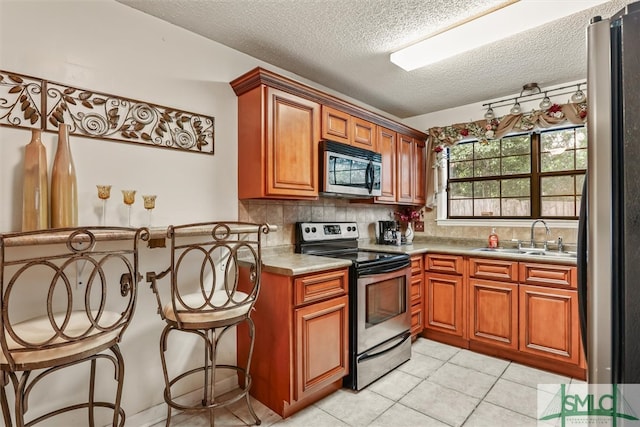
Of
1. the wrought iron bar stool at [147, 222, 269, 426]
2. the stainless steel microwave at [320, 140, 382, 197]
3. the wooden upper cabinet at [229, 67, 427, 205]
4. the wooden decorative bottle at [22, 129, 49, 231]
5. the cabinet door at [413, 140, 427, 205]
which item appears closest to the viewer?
the wooden decorative bottle at [22, 129, 49, 231]

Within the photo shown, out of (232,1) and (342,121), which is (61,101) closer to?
(232,1)

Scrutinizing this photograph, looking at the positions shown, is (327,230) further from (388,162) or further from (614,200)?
(614,200)

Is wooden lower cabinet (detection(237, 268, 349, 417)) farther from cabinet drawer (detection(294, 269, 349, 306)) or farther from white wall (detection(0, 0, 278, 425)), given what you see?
white wall (detection(0, 0, 278, 425))

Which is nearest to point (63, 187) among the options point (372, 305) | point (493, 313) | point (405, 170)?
point (372, 305)

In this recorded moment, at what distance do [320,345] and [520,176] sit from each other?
2.78 metres

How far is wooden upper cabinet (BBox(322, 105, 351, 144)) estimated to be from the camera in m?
2.58

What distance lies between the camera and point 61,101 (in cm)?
166

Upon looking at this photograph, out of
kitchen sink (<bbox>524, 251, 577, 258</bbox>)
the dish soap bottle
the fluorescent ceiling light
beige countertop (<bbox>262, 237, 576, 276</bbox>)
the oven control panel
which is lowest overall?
kitchen sink (<bbox>524, 251, 577, 258</bbox>)

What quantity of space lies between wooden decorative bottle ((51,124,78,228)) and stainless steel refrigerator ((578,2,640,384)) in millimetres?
2082

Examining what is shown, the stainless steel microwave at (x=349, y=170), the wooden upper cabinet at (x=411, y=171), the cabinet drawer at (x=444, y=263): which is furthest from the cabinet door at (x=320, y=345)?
the wooden upper cabinet at (x=411, y=171)

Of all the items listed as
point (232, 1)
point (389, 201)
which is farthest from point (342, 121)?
point (232, 1)

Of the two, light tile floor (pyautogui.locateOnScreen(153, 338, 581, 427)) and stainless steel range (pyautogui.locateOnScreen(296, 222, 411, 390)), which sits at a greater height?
stainless steel range (pyautogui.locateOnScreen(296, 222, 411, 390))

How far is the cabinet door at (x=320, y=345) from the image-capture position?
1953 millimetres

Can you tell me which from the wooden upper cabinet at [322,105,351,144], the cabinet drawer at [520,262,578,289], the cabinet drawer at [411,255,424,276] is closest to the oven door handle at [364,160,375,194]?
the wooden upper cabinet at [322,105,351,144]
